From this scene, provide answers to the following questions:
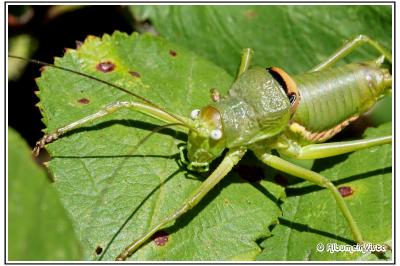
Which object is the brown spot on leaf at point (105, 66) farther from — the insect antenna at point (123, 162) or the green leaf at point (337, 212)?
the green leaf at point (337, 212)

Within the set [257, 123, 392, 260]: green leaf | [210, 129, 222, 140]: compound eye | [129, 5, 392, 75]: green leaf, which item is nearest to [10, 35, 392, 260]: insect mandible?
[210, 129, 222, 140]: compound eye

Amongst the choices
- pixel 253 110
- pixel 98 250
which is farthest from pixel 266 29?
pixel 98 250

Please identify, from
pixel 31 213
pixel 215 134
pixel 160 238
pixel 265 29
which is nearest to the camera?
pixel 31 213

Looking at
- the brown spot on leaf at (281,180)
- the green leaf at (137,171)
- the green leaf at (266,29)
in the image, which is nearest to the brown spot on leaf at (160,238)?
the green leaf at (137,171)

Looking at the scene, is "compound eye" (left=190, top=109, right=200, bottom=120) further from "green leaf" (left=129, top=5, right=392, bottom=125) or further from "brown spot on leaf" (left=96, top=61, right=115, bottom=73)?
"green leaf" (left=129, top=5, right=392, bottom=125)

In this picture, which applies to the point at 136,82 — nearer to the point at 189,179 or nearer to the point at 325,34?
the point at 189,179

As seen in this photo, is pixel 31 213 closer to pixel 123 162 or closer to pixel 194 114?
pixel 123 162
